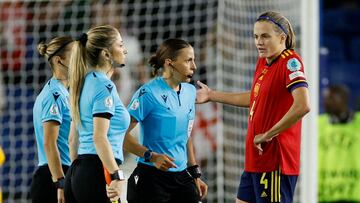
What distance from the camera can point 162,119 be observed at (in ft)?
21.2

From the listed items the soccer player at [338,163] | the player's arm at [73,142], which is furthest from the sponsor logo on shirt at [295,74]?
the soccer player at [338,163]

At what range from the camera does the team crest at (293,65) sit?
5.88 metres

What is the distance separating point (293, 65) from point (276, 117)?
1.08ft

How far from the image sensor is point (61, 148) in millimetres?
6598

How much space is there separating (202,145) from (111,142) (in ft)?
15.9

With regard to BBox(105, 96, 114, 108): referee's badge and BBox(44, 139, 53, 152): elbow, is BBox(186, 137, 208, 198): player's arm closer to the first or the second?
BBox(44, 139, 53, 152): elbow

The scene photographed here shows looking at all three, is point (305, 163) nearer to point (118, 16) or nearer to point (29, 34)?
point (118, 16)

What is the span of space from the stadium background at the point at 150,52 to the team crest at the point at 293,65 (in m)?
3.32

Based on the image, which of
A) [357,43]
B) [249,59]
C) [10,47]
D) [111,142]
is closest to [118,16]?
[10,47]

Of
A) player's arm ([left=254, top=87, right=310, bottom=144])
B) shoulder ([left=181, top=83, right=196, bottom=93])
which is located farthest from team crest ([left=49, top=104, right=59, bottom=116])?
player's arm ([left=254, top=87, right=310, bottom=144])

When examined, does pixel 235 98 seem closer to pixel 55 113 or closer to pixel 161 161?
pixel 161 161

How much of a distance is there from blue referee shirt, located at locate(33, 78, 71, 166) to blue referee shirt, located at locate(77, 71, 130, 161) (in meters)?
0.69

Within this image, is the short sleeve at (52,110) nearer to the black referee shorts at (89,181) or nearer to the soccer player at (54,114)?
the soccer player at (54,114)

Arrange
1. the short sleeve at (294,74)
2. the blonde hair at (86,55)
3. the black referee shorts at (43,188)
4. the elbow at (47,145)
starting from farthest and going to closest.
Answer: the black referee shorts at (43,188)
the elbow at (47,145)
the short sleeve at (294,74)
the blonde hair at (86,55)
